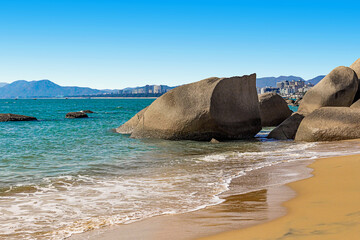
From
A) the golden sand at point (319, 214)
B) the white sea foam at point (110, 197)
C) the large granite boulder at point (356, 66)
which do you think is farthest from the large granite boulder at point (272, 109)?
the golden sand at point (319, 214)

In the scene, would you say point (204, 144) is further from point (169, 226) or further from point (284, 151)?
point (169, 226)

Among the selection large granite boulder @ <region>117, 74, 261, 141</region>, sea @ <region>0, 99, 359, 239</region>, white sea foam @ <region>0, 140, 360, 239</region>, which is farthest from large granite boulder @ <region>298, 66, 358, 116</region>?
white sea foam @ <region>0, 140, 360, 239</region>

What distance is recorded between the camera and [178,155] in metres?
12.0

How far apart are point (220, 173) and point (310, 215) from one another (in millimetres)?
4040

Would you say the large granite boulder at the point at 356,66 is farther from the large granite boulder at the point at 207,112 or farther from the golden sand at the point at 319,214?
the golden sand at the point at 319,214

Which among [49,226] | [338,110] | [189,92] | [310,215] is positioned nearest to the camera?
[310,215]

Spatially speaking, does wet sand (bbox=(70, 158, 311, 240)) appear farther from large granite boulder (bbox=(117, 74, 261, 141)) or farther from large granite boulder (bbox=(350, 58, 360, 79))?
large granite boulder (bbox=(350, 58, 360, 79))

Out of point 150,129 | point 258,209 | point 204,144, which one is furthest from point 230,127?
point 258,209

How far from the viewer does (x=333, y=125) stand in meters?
14.1

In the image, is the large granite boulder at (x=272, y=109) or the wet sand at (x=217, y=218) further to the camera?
the large granite boulder at (x=272, y=109)

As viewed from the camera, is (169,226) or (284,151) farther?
(284,151)

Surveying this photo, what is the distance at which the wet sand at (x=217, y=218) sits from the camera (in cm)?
442

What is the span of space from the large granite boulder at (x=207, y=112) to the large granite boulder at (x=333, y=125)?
8.30ft

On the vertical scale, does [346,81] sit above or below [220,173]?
above
